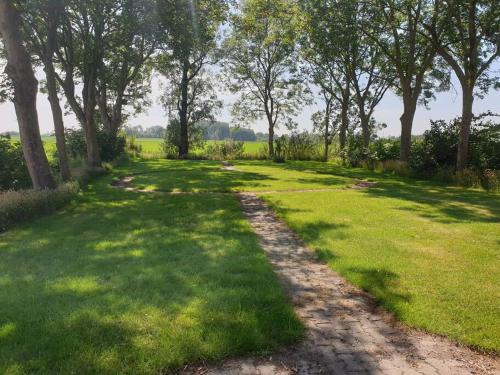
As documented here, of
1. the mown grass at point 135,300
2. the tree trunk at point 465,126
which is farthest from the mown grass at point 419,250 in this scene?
the tree trunk at point 465,126

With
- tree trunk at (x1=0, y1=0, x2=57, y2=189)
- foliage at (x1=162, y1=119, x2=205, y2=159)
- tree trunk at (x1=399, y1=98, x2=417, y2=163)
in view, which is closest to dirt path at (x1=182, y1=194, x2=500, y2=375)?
tree trunk at (x1=0, y1=0, x2=57, y2=189)

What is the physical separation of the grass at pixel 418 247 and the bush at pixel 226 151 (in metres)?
24.0

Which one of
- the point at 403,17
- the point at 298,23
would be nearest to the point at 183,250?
the point at 298,23

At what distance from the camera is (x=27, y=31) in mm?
16453

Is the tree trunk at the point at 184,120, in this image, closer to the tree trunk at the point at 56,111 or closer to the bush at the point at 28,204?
the tree trunk at the point at 56,111

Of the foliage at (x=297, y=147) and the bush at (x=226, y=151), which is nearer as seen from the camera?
the foliage at (x=297, y=147)

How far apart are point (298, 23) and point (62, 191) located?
611 inches

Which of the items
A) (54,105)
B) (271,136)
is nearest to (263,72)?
(271,136)

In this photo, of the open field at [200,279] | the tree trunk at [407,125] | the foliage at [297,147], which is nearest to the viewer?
the open field at [200,279]

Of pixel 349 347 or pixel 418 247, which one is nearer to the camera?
pixel 349 347

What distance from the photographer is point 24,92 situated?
12047 millimetres

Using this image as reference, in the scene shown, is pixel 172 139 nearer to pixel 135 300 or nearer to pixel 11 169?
pixel 11 169

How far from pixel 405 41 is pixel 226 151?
2101cm

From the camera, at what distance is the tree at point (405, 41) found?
60.7 ft
